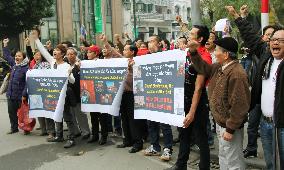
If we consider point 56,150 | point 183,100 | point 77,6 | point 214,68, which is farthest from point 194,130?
point 77,6

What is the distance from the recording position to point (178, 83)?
17.9ft

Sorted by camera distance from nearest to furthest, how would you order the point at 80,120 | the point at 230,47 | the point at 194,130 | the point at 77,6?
the point at 230,47
the point at 194,130
the point at 80,120
the point at 77,6

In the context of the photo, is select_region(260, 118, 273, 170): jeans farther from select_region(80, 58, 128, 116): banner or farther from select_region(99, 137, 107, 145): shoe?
select_region(99, 137, 107, 145): shoe

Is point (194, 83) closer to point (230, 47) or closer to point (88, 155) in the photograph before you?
point (230, 47)

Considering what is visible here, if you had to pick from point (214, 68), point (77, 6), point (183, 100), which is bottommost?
point (183, 100)

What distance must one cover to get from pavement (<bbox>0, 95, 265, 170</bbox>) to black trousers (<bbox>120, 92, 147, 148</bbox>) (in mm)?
260

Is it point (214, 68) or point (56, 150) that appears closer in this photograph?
point (214, 68)

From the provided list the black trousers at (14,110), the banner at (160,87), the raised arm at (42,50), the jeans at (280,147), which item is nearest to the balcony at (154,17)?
the black trousers at (14,110)

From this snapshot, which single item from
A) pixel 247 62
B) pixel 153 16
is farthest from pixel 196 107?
pixel 153 16

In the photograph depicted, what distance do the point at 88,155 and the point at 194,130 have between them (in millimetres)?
2333

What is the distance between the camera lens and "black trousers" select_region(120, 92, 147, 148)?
674 cm

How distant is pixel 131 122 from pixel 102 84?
923 mm

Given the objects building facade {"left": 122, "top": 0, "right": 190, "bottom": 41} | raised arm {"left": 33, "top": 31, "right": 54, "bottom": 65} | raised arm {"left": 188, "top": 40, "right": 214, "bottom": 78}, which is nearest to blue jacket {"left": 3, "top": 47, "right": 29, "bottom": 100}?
raised arm {"left": 33, "top": 31, "right": 54, "bottom": 65}

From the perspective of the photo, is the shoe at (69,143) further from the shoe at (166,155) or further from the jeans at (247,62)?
the jeans at (247,62)
